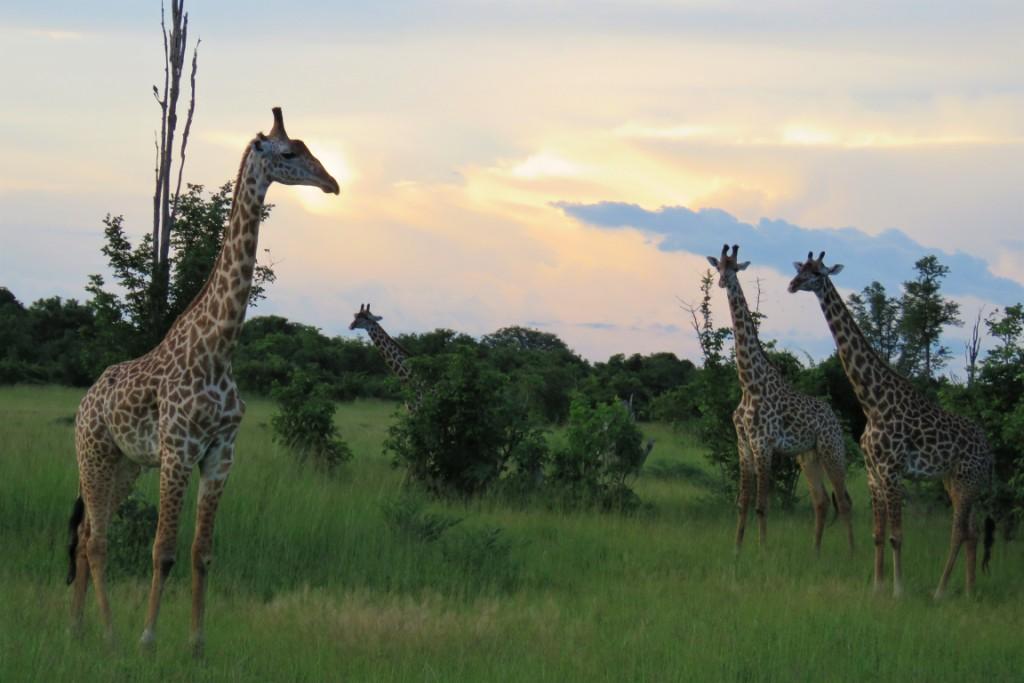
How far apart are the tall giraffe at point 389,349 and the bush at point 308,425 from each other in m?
1.19

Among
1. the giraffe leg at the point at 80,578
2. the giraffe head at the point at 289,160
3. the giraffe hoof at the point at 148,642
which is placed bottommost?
the giraffe hoof at the point at 148,642

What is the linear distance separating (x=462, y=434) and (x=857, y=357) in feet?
19.2

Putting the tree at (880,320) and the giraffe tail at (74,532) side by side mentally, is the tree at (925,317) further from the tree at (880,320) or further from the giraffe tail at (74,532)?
the giraffe tail at (74,532)

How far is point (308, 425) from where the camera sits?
1727 centimetres

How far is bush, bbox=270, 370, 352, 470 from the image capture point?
56.0ft

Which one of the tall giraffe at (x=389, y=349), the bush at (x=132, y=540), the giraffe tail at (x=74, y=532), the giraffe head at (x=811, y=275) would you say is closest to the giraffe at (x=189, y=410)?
the giraffe tail at (x=74, y=532)

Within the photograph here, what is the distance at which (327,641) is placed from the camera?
8133mm

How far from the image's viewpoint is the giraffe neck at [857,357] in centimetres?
1171

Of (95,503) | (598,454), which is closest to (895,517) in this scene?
(598,454)

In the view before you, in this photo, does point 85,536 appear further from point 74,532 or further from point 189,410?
point 189,410

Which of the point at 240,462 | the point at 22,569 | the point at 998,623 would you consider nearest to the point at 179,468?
the point at 22,569

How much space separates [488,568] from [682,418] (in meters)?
19.1

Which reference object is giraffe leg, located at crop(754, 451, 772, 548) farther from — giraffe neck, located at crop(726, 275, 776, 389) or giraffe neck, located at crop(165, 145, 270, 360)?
giraffe neck, located at crop(165, 145, 270, 360)

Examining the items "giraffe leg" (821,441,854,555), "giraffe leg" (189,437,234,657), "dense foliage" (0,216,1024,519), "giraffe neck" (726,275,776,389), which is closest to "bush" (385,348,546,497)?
"dense foliage" (0,216,1024,519)
